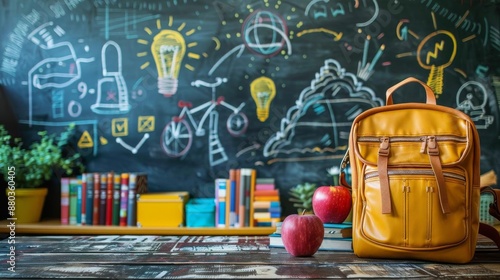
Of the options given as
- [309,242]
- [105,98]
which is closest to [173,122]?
[105,98]

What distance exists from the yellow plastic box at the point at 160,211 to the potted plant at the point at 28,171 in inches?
19.6

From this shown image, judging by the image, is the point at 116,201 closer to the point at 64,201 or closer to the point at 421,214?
the point at 64,201

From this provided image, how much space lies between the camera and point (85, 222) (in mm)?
3037

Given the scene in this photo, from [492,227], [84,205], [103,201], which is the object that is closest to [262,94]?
[103,201]

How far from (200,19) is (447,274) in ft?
8.24

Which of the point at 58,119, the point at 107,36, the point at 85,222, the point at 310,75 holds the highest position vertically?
the point at 107,36

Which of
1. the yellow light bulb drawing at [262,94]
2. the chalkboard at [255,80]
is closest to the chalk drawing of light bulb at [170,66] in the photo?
the chalkboard at [255,80]

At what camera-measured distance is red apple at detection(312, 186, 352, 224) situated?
145 cm

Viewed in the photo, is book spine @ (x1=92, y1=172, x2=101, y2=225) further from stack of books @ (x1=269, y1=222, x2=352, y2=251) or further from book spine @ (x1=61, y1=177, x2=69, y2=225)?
stack of books @ (x1=269, y1=222, x2=352, y2=251)

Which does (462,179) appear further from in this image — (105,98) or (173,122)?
(105,98)

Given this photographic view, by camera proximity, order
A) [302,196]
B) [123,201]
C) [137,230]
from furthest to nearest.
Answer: [302,196] < [123,201] < [137,230]

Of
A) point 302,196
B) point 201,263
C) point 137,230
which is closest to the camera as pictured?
point 201,263

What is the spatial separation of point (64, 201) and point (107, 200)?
27 centimetres

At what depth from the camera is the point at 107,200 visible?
9.98 feet
